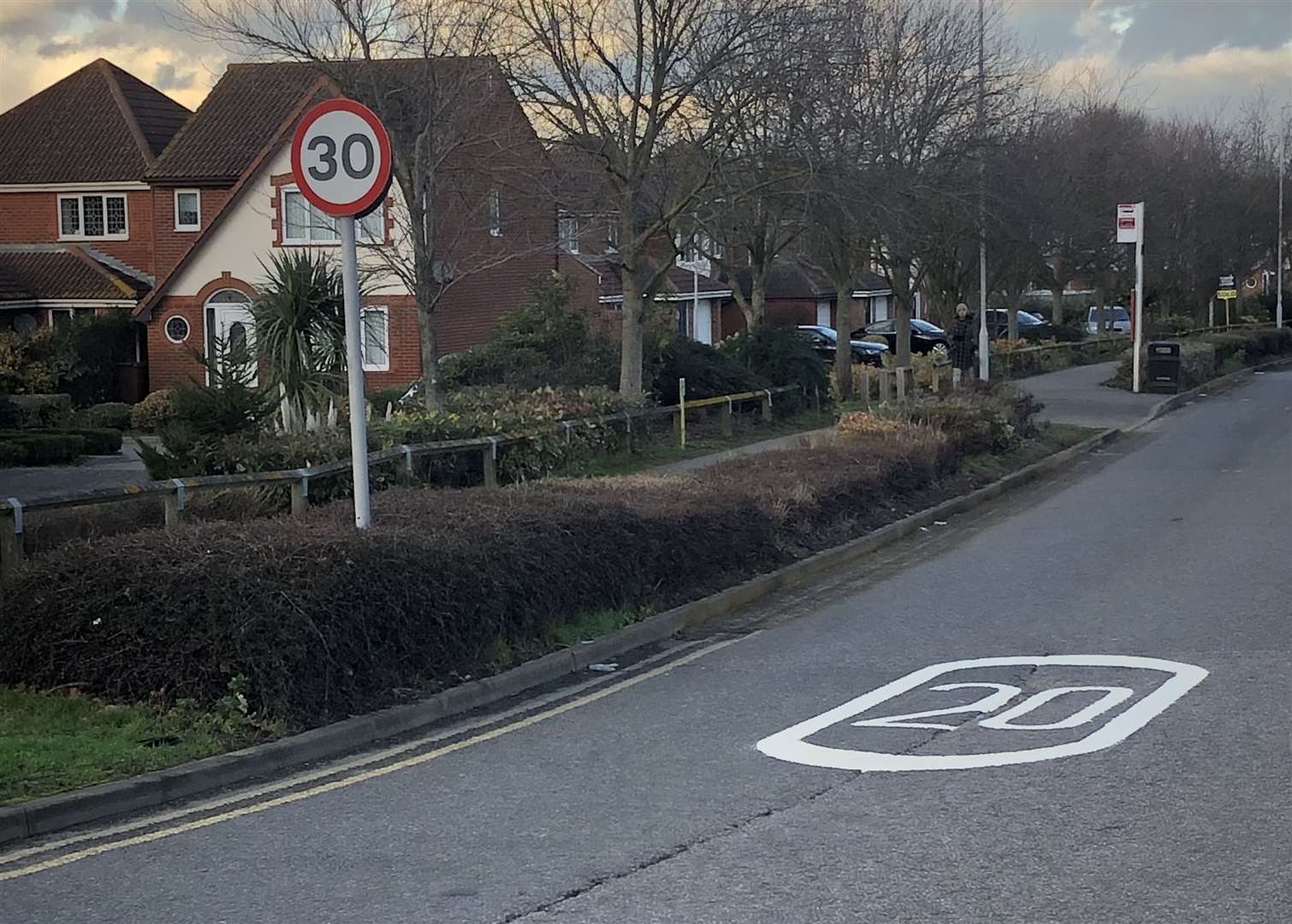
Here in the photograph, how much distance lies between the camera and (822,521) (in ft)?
48.4

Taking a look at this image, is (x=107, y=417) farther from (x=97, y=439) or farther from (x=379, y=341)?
(x=97, y=439)

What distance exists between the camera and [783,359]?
28781mm

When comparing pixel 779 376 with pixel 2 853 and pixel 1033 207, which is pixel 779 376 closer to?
Result: pixel 1033 207

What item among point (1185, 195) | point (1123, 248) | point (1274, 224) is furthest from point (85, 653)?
point (1274, 224)

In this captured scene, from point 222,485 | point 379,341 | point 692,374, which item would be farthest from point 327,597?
point 379,341

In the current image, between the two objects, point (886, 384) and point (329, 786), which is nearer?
point (329, 786)

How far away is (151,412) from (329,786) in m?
25.1

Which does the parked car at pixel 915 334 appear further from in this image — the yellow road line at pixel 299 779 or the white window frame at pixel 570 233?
the yellow road line at pixel 299 779

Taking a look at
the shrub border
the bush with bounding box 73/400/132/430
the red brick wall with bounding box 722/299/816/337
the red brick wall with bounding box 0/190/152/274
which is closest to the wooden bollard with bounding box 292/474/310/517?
the shrub border

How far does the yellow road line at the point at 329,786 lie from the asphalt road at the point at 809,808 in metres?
0.02

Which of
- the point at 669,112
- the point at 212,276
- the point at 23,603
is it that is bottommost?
the point at 23,603

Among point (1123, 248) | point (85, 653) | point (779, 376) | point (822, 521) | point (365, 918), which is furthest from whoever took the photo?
→ point (1123, 248)

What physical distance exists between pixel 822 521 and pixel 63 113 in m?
34.4

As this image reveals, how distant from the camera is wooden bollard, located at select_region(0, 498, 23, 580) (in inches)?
376
